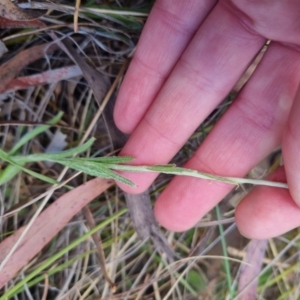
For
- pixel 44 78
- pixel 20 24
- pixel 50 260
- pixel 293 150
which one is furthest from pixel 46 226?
pixel 293 150

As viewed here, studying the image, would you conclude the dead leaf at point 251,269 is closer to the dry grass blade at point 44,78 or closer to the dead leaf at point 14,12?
the dry grass blade at point 44,78

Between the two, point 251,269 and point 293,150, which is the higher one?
point 293,150

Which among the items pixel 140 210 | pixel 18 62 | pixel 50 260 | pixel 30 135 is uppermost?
pixel 18 62

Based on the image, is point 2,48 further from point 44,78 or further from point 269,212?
point 269,212

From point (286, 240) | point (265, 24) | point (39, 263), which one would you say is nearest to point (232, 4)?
point (265, 24)

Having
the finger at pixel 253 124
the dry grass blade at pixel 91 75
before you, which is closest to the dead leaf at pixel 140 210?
the dry grass blade at pixel 91 75

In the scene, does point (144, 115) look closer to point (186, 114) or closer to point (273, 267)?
point (186, 114)
